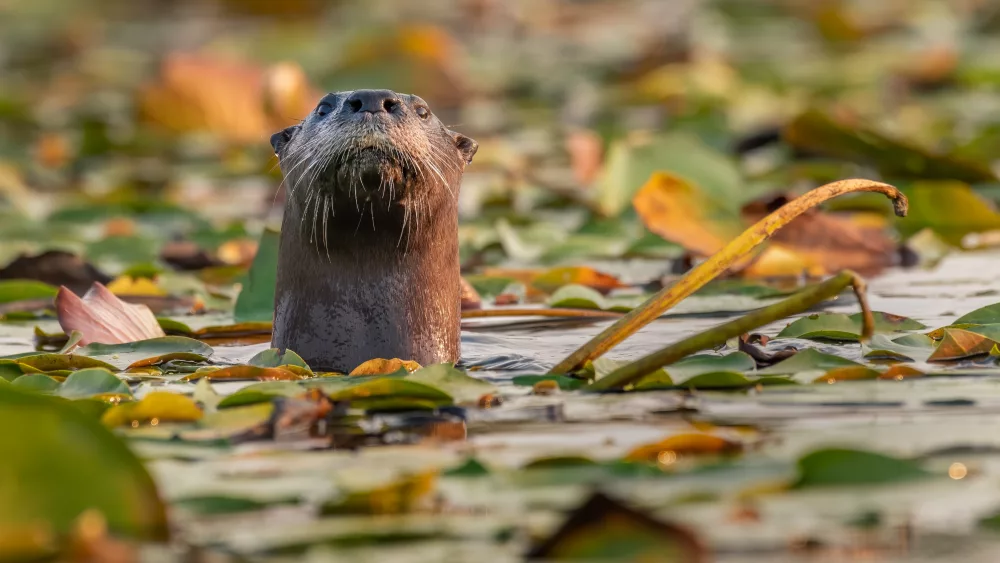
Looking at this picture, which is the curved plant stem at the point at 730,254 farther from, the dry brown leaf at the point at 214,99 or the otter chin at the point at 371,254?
the dry brown leaf at the point at 214,99

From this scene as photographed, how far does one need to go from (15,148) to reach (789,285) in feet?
22.1

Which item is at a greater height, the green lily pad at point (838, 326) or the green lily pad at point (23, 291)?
the green lily pad at point (23, 291)

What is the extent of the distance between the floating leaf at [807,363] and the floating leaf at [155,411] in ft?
4.63

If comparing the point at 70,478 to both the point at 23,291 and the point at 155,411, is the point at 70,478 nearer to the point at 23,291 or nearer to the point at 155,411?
the point at 155,411

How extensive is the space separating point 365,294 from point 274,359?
17.3 inches

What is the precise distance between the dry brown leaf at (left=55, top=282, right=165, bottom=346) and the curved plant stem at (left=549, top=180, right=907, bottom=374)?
167cm

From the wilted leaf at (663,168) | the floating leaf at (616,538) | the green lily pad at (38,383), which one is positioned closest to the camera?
the floating leaf at (616,538)

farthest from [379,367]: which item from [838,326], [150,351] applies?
[838,326]

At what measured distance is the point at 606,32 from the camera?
19.7 metres

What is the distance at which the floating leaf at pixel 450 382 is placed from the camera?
153 inches

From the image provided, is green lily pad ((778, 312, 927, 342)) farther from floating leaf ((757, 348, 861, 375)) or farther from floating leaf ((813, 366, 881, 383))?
floating leaf ((813, 366, 881, 383))

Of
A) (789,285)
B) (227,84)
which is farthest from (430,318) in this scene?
(227,84)

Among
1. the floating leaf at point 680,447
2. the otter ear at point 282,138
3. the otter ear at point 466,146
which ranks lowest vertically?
the floating leaf at point 680,447

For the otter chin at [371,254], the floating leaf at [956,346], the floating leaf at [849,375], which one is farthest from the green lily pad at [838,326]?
the otter chin at [371,254]
